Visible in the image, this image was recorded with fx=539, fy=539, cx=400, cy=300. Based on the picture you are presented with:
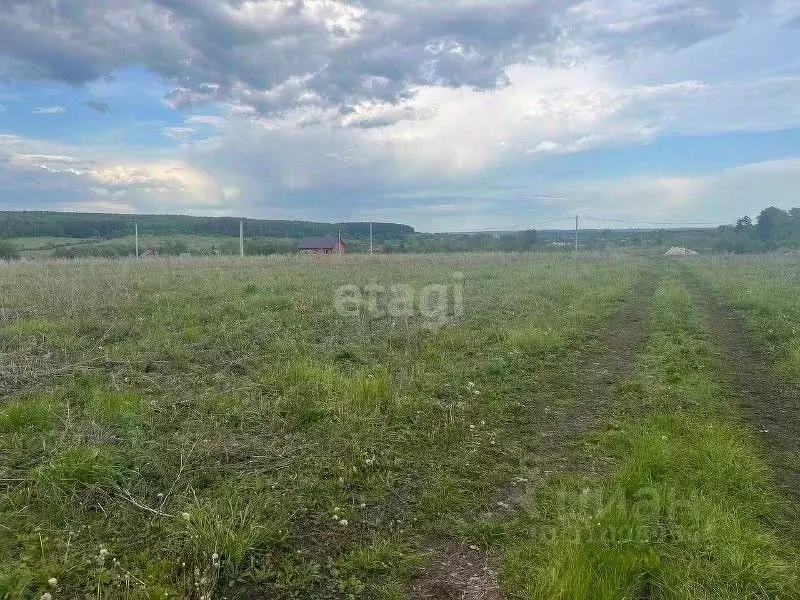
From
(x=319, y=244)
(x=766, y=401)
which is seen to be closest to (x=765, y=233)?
(x=319, y=244)

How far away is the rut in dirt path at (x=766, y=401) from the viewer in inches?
167

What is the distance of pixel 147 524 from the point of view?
3.21 meters

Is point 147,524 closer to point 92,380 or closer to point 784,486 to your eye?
point 92,380

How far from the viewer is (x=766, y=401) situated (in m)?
5.82

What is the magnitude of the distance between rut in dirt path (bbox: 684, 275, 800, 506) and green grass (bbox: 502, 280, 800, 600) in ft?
0.49

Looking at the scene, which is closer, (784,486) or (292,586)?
(292,586)

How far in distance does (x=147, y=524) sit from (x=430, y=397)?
3224mm

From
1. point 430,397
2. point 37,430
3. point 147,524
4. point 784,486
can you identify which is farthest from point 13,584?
point 784,486

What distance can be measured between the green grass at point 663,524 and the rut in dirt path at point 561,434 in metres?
0.17

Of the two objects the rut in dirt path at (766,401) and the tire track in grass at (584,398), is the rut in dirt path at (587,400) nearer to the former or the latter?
the tire track in grass at (584,398)

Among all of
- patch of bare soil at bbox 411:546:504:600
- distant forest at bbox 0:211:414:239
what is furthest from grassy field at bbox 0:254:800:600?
distant forest at bbox 0:211:414:239

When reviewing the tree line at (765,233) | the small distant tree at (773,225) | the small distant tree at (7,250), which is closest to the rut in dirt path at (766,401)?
the small distant tree at (7,250)

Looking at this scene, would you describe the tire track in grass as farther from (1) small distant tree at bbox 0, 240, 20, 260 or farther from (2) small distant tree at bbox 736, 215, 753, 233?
(2) small distant tree at bbox 736, 215, 753, 233

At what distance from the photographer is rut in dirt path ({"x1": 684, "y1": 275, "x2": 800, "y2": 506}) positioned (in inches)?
167
